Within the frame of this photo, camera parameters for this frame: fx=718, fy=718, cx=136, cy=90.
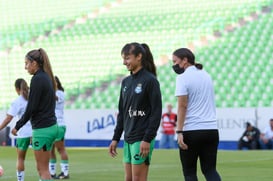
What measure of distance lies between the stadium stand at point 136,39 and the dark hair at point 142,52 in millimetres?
18494

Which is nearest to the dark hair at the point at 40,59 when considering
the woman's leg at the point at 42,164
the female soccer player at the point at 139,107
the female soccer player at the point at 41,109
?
the female soccer player at the point at 41,109

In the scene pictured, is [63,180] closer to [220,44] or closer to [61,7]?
[220,44]

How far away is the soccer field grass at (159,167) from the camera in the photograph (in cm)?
1307

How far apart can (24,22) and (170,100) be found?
1023 centimetres

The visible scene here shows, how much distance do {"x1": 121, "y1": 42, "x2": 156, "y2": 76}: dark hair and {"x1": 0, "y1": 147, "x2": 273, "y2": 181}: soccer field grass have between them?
5493 millimetres

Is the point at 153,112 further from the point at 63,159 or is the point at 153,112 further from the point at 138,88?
the point at 63,159

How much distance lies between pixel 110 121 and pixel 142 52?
64.7 ft

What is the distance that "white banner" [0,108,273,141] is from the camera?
23859 mm

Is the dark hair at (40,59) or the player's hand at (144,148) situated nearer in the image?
the player's hand at (144,148)

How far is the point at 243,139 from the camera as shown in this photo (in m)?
23.3

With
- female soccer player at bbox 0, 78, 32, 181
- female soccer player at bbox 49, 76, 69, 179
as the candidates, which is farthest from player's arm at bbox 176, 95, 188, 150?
female soccer player at bbox 49, 76, 69, 179

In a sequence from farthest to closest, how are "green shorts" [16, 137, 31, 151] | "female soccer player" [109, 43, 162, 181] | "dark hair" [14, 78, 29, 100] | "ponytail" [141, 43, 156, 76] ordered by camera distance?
"dark hair" [14, 78, 29, 100], "green shorts" [16, 137, 31, 151], "ponytail" [141, 43, 156, 76], "female soccer player" [109, 43, 162, 181]

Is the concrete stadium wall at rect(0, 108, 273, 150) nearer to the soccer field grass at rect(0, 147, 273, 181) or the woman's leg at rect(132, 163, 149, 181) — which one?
the soccer field grass at rect(0, 147, 273, 181)

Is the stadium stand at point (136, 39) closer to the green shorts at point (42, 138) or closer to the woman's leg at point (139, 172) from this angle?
the green shorts at point (42, 138)
